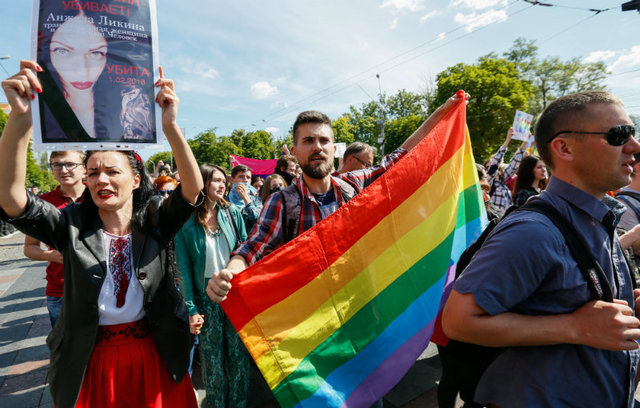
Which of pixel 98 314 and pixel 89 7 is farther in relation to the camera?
pixel 98 314

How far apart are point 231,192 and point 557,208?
4.50m

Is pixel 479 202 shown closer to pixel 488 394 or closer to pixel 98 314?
pixel 488 394

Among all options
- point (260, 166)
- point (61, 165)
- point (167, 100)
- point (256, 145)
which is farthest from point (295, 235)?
point (256, 145)

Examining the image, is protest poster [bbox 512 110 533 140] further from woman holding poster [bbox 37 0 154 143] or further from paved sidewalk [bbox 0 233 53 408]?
paved sidewalk [bbox 0 233 53 408]

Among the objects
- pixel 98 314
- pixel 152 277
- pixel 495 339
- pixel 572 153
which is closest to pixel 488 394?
pixel 495 339

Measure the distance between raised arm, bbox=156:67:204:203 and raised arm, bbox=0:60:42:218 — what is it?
46 cm

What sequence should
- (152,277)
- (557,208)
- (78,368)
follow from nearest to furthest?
1. (557,208)
2. (78,368)
3. (152,277)

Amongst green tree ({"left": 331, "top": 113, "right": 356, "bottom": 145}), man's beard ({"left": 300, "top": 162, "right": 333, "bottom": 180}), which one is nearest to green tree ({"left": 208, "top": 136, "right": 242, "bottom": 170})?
green tree ({"left": 331, "top": 113, "right": 356, "bottom": 145})

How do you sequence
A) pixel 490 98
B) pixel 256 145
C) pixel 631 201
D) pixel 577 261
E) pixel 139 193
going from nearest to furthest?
pixel 577 261
pixel 139 193
pixel 631 201
pixel 490 98
pixel 256 145

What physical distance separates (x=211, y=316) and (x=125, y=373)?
1236mm

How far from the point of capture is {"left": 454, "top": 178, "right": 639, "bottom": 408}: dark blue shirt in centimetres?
123

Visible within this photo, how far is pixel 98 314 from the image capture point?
5.24ft

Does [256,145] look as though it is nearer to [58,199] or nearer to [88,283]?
[58,199]

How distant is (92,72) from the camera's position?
1498 mm
